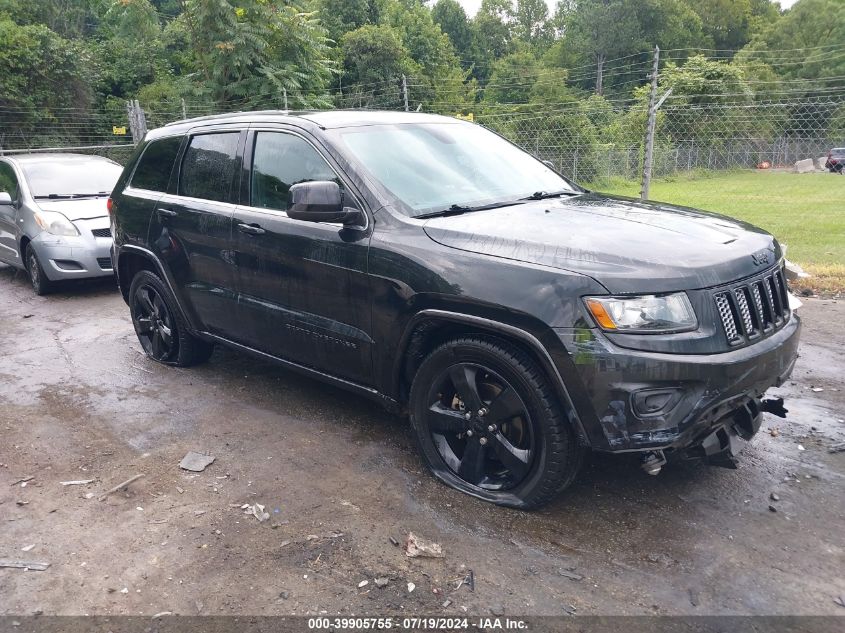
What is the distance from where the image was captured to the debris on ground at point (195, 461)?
3.91m

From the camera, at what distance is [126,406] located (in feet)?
15.9

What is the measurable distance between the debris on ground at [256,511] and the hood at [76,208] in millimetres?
5959

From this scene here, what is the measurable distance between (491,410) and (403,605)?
0.95 m

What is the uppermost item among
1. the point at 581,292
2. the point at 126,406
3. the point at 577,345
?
the point at 581,292

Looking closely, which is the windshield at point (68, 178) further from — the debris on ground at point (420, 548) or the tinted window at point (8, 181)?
the debris on ground at point (420, 548)

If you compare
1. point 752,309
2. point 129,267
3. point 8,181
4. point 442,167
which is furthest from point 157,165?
point 8,181

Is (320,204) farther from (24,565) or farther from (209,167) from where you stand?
(24,565)

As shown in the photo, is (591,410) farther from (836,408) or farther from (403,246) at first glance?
(836,408)

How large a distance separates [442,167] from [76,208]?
6030 mm

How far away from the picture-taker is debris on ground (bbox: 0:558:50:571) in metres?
3.03

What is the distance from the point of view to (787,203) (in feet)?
53.2

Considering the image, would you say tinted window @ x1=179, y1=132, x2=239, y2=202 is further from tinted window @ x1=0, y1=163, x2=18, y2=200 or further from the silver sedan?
tinted window @ x1=0, y1=163, x2=18, y2=200

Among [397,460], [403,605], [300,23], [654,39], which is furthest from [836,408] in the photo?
[654,39]

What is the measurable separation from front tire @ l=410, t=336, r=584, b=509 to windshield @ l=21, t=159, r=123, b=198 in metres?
6.97
